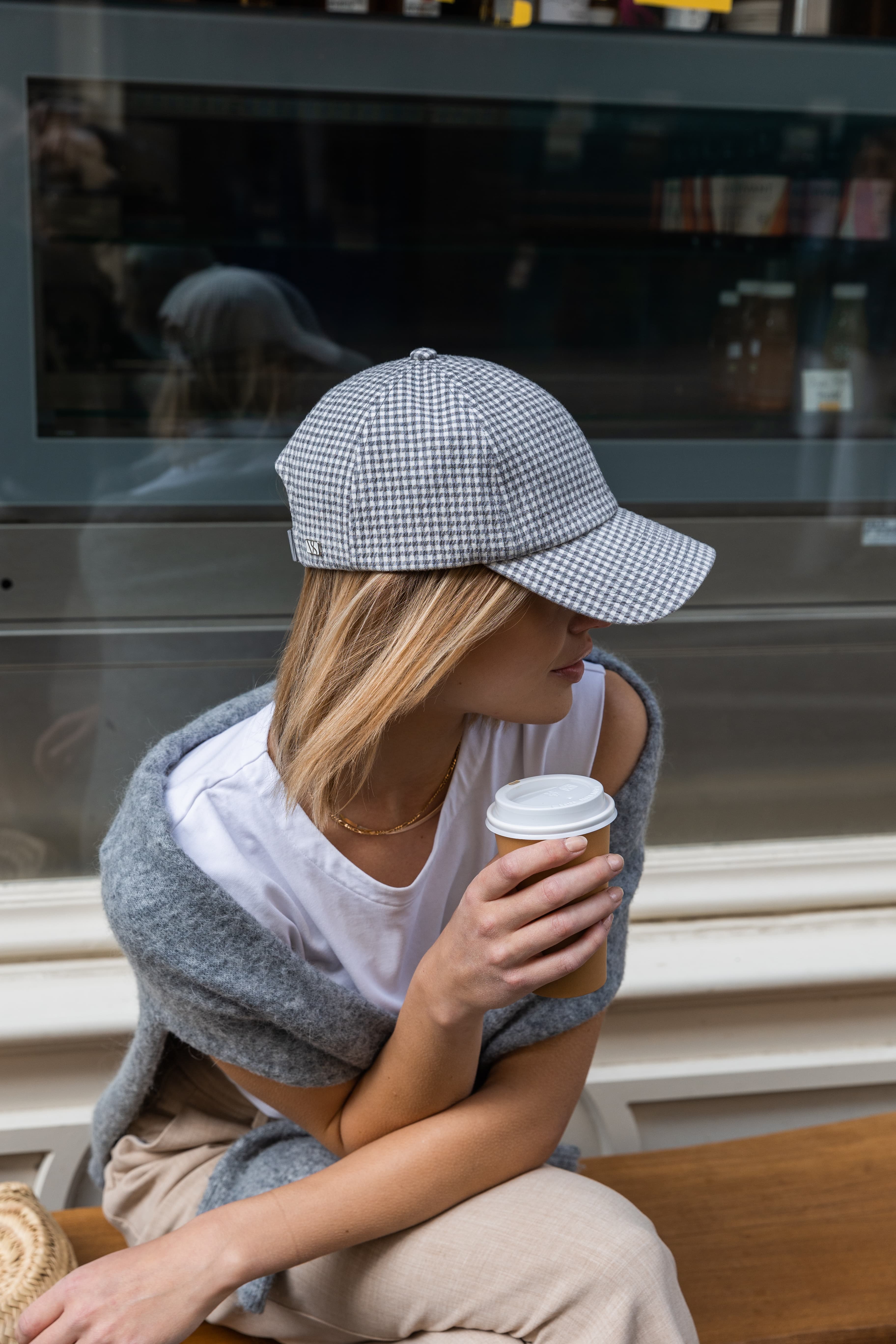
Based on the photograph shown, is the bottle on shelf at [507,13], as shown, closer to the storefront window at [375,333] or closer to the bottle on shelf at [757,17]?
the storefront window at [375,333]

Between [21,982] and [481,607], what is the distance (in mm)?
1135

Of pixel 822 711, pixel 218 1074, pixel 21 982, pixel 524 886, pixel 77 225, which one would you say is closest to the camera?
pixel 524 886

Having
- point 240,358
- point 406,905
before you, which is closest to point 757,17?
point 240,358

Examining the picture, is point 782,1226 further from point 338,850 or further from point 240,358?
point 240,358

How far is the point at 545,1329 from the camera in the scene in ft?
3.40

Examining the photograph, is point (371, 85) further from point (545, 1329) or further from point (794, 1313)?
point (794, 1313)

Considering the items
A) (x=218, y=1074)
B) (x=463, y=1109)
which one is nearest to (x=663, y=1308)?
(x=463, y=1109)

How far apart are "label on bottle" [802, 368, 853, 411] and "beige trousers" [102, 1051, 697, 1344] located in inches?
51.7

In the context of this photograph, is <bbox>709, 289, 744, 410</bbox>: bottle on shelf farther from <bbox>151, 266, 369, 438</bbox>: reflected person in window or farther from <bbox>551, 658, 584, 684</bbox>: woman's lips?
<bbox>551, 658, 584, 684</bbox>: woman's lips

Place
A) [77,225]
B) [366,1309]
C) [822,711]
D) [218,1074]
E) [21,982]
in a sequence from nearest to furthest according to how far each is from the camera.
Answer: [366,1309]
[218,1074]
[77,225]
[21,982]
[822,711]

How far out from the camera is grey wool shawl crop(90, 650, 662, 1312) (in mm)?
1062

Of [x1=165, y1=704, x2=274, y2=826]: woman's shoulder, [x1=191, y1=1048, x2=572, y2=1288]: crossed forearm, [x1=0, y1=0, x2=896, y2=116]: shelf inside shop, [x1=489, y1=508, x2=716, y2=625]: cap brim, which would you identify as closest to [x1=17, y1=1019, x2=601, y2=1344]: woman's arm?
[x1=191, y1=1048, x2=572, y2=1288]: crossed forearm

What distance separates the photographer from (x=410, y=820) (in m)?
1.21

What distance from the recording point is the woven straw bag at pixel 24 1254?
3.80ft
